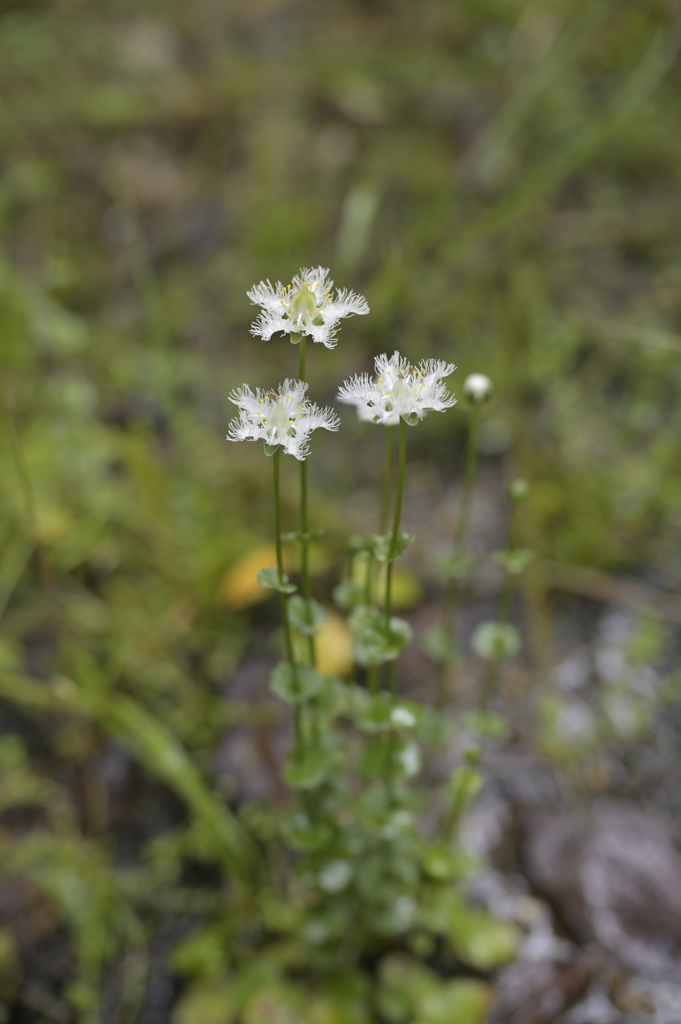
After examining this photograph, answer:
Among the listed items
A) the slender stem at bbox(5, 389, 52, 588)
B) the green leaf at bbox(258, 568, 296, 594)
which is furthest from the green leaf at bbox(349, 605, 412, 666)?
the slender stem at bbox(5, 389, 52, 588)

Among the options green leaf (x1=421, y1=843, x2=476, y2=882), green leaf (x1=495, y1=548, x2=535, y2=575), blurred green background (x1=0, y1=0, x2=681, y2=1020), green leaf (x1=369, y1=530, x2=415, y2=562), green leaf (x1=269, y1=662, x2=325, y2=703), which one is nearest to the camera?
green leaf (x1=369, y1=530, x2=415, y2=562)

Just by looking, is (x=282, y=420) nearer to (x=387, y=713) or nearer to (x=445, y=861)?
(x=387, y=713)

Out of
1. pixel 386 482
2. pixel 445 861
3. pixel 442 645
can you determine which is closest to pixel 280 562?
pixel 386 482

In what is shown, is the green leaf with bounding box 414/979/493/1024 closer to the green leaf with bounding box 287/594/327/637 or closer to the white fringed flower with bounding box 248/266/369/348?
the green leaf with bounding box 287/594/327/637

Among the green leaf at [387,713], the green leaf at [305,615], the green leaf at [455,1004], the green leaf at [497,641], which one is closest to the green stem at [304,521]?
the green leaf at [305,615]

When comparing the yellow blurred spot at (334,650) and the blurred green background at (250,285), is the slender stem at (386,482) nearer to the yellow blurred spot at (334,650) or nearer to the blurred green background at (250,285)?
the yellow blurred spot at (334,650)

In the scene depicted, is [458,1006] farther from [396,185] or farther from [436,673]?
[396,185]

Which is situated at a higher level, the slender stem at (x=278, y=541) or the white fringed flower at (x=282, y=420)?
the white fringed flower at (x=282, y=420)
